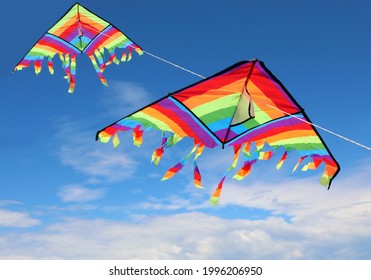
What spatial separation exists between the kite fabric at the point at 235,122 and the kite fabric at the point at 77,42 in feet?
9.08

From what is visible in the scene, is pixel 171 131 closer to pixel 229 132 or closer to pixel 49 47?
pixel 229 132

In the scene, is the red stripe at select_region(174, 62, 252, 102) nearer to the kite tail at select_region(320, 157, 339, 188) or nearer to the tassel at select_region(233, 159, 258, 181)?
the tassel at select_region(233, 159, 258, 181)

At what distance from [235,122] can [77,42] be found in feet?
14.2

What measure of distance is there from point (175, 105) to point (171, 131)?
0.35 m

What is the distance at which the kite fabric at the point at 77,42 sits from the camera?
747 centimetres

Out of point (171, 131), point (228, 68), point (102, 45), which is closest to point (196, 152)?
point (171, 131)

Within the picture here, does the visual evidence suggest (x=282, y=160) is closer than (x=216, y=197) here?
No

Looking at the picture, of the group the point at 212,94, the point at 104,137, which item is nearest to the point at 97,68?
the point at 104,137

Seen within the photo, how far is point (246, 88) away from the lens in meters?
4.50

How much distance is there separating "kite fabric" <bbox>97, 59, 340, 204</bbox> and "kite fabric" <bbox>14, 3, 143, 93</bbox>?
277cm

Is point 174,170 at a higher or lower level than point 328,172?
lower

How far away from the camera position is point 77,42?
7863mm

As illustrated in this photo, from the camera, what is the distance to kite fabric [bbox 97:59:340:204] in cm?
446

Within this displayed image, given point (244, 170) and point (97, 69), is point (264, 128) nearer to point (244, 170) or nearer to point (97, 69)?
point (244, 170)
